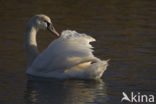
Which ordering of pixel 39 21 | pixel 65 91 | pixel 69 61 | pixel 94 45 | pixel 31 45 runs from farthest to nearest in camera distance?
1. pixel 94 45
2. pixel 39 21
3. pixel 31 45
4. pixel 69 61
5. pixel 65 91

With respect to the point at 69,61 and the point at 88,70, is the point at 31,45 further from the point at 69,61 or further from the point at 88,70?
the point at 88,70

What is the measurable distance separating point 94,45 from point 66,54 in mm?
2539

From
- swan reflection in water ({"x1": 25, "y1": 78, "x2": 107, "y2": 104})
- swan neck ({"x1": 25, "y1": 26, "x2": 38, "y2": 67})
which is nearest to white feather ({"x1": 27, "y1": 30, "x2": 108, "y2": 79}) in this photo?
swan reflection in water ({"x1": 25, "y1": 78, "x2": 107, "y2": 104})

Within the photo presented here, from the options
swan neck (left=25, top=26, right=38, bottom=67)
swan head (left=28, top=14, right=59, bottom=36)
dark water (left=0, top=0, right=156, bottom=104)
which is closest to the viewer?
dark water (left=0, top=0, right=156, bottom=104)

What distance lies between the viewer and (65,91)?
10680 mm

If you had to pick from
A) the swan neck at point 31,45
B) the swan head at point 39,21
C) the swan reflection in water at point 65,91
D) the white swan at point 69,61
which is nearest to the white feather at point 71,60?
the white swan at point 69,61

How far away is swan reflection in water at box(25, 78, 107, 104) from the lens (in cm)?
1004

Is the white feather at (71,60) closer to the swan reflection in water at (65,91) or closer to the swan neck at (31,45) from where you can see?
the swan reflection in water at (65,91)

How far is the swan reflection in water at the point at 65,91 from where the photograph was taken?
1004cm

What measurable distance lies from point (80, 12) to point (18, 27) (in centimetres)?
229

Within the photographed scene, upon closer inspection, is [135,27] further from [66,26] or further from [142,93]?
[142,93]

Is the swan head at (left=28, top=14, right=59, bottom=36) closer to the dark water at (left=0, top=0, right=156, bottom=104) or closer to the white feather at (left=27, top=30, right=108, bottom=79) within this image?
the dark water at (left=0, top=0, right=156, bottom=104)

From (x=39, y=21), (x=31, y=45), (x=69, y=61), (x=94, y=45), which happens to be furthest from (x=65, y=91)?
(x=94, y=45)

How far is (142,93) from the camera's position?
10320mm
